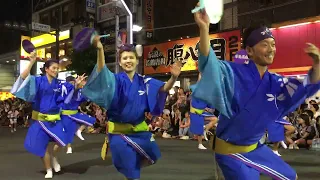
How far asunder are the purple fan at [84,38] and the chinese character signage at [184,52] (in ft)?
29.0

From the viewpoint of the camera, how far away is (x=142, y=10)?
17.3 metres

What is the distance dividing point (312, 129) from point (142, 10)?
35.1ft

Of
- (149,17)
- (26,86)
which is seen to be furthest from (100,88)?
(149,17)

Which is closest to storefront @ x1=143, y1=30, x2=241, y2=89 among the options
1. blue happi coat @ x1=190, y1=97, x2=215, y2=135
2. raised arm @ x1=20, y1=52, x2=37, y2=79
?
blue happi coat @ x1=190, y1=97, x2=215, y2=135

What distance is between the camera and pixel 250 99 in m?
2.32

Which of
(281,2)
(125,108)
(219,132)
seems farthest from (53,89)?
(281,2)

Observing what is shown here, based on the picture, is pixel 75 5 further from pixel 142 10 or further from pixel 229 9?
pixel 229 9

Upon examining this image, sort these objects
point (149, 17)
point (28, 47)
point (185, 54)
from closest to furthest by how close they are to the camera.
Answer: point (28, 47) → point (185, 54) → point (149, 17)

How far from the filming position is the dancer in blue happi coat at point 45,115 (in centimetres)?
534

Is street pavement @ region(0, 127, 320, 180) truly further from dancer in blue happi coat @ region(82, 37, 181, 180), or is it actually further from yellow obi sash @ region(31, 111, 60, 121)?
dancer in blue happi coat @ region(82, 37, 181, 180)

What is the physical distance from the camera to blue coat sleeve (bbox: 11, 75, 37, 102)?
499cm

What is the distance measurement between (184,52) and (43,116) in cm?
835

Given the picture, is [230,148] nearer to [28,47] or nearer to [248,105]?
[248,105]

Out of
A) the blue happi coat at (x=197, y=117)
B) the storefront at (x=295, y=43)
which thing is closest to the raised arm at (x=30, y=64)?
the blue happi coat at (x=197, y=117)
